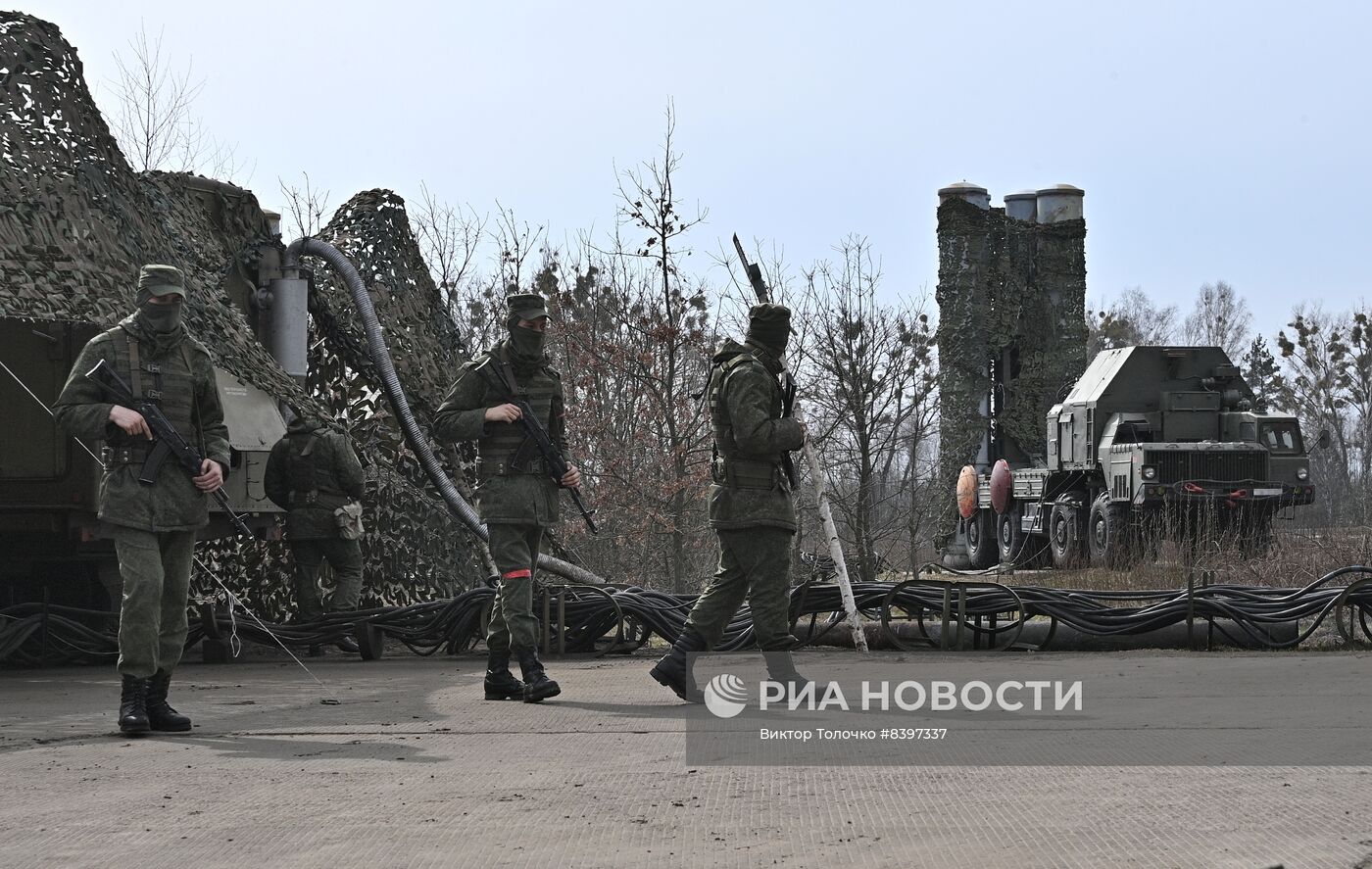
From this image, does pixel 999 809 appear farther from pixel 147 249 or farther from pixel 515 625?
pixel 147 249

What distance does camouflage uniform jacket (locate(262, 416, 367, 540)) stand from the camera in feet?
38.7

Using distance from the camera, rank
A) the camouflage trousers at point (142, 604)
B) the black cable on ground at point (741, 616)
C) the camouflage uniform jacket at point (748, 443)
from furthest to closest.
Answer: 1. the black cable on ground at point (741, 616)
2. the camouflage uniform jacket at point (748, 443)
3. the camouflage trousers at point (142, 604)

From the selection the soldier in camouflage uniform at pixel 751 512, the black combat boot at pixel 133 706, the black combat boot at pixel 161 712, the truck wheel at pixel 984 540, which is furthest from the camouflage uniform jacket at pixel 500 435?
the truck wheel at pixel 984 540

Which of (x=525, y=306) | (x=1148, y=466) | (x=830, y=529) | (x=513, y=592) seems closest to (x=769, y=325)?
(x=525, y=306)

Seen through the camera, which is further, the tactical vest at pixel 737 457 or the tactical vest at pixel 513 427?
the tactical vest at pixel 513 427

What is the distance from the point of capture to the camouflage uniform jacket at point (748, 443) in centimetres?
729

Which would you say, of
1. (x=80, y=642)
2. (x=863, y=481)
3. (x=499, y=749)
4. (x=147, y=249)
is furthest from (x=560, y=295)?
(x=499, y=749)

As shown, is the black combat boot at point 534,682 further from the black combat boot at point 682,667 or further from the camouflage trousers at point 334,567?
the camouflage trousers at point 334,567

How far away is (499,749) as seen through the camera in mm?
5930

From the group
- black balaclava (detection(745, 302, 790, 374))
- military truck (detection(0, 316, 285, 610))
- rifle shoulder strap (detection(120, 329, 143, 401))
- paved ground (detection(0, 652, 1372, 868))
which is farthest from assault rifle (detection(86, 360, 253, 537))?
military truck (detection(0, 316, 285, 610))

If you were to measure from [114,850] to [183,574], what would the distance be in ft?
9.95

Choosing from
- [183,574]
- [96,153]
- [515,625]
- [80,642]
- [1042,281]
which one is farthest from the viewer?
[1042,281]

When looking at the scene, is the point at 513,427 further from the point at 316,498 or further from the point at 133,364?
the point at 316,498

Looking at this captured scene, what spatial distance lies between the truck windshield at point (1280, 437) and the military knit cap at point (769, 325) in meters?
17.7
